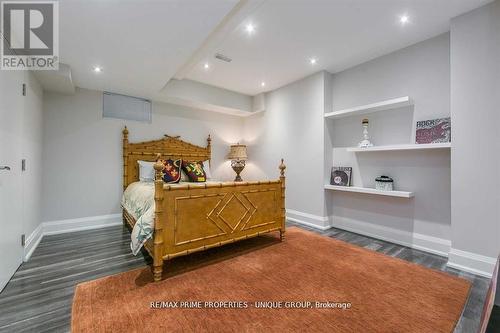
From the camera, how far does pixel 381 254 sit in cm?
274

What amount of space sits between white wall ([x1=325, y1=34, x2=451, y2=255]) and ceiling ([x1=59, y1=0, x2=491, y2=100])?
0.25m

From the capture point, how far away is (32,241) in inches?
110

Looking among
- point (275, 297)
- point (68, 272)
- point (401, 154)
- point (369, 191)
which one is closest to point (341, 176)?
point (369, 191)

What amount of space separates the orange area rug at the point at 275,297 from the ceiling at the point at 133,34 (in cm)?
233

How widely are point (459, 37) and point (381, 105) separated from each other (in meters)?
0.97

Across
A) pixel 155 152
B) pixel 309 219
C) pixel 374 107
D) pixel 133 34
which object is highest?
pixel 133 34

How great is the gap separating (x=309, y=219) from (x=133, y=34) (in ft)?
11.7

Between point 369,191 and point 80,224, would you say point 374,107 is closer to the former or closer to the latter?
point 369,191

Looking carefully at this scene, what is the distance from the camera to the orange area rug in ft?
5.05

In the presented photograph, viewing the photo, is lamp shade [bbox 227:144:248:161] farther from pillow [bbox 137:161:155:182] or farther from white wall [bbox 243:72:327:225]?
pillow [bbox 137:161:155:182]

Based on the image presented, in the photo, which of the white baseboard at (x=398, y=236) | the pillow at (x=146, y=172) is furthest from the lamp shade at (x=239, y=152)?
the white baseboard at (x=398, y=236)

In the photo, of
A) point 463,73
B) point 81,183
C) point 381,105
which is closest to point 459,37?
point 463,73

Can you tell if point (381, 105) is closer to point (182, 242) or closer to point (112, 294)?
point (182, 242)

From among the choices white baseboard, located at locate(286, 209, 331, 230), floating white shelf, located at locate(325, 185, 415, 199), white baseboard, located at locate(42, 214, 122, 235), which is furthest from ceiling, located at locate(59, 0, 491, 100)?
white baseboard, located at locate(286, 209, 331, 230)
